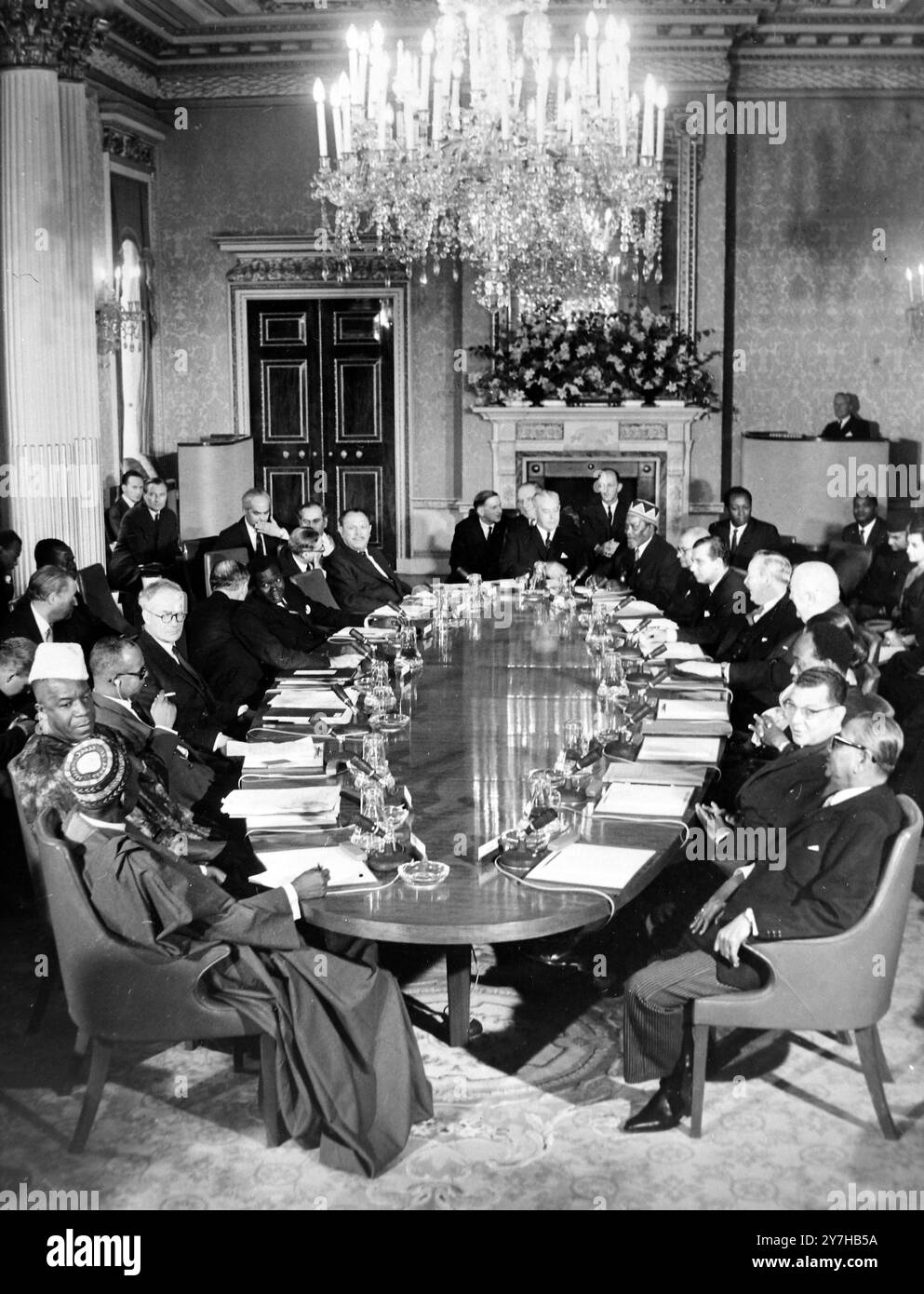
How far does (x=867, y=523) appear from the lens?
34.6ft

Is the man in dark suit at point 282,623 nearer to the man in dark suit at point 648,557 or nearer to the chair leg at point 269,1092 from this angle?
the man in dark suit at point 648,557

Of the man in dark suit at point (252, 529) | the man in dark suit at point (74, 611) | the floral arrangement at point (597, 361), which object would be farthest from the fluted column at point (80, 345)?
the floral arrangement at point (597, 361)

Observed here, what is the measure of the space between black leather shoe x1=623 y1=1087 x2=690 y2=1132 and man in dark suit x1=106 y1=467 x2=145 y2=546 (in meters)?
7.25

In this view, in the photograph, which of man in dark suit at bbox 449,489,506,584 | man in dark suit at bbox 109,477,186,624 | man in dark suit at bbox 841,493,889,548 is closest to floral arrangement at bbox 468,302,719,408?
man in dark suit at bbox 841,493,889,548

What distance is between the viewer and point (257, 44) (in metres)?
12.1

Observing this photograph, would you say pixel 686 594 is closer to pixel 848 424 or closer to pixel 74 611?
pixel 74 611

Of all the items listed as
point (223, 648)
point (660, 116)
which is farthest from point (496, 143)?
point (223, 648)

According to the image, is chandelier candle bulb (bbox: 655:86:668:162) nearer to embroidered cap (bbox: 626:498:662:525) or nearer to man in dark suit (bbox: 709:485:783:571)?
embroidered cap (bbox: 626:498:662:525)

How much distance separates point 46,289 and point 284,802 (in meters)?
5.07

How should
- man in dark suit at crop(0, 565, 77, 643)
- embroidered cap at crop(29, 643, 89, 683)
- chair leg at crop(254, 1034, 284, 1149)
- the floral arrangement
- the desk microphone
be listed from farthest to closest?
1. the floral arrangement
2. man in dark suit at crop(0, 565, 77, 643)
3. the desk microphone
4. embroidered cap at crop(29, 643, 89, 683)
5. chair leg at crop(254, 1034, 284, 1149)

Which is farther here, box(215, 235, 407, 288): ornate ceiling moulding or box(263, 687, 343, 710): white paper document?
box(215, 235, 407, 288): ornate ceiling moulding

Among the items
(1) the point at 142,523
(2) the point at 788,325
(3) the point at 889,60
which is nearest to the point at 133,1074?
(1) the point at 142,523

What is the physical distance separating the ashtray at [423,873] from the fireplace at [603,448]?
825 centimetres

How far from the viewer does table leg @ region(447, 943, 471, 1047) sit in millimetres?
4246
